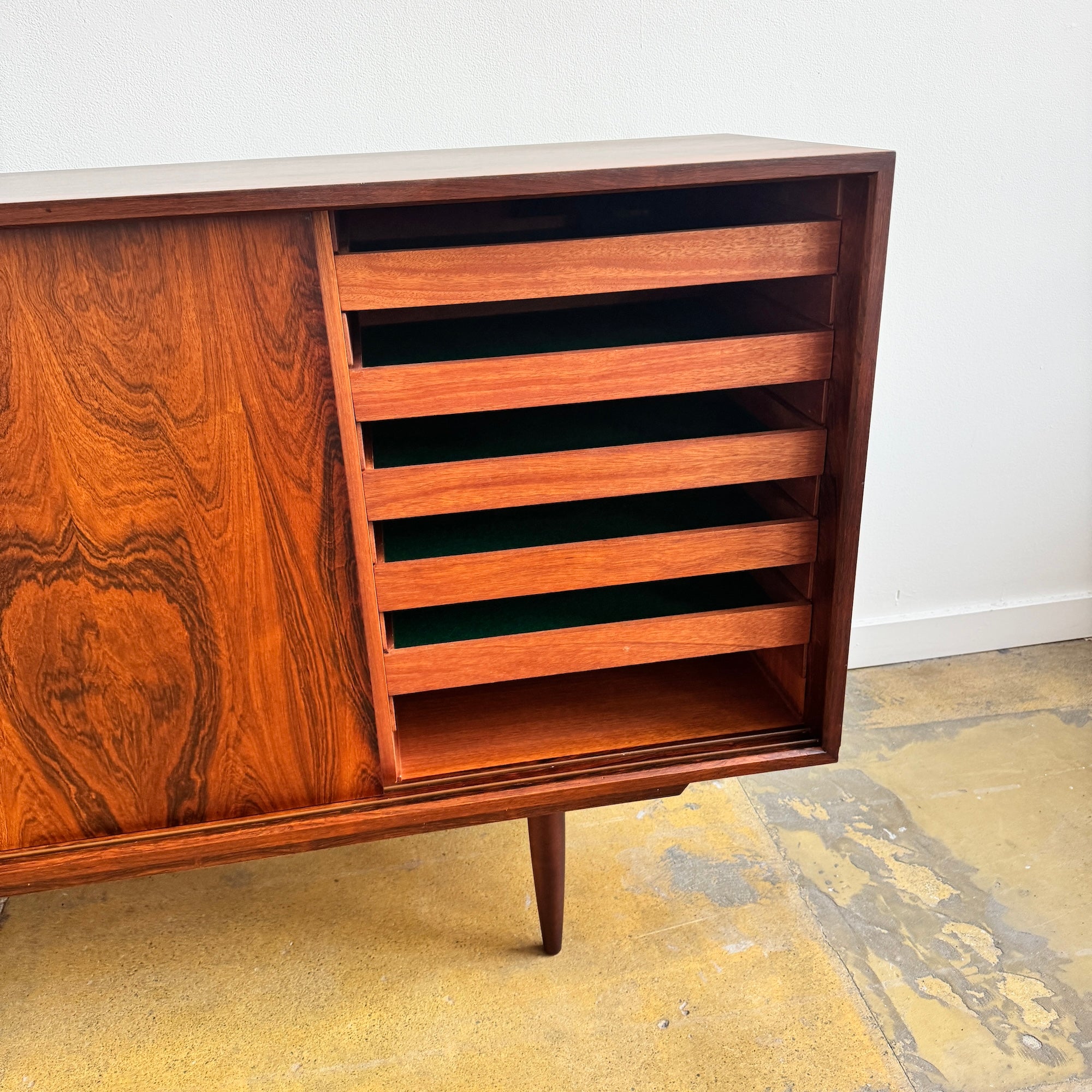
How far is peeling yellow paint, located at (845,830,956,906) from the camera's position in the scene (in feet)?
4.80

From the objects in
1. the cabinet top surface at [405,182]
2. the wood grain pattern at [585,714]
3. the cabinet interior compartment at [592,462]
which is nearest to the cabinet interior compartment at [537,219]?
the cabinet interior compartment at [592,462]

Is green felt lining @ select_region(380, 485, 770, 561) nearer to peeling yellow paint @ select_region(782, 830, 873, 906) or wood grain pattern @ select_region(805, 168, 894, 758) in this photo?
wood grain pattern @ select_region(805, 168, 894, 758)

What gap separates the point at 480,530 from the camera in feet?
3.58

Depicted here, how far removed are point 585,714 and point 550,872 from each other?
0.29 metres

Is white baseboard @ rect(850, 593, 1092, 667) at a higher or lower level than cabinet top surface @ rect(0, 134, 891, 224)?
lower

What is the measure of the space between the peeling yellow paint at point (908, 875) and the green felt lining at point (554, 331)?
882 millimetres

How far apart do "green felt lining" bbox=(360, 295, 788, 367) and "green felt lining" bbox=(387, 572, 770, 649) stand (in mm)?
279

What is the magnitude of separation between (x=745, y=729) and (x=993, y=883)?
66cm

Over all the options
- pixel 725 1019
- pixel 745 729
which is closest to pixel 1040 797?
pixel 725 1019

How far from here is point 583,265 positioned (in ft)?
2.88

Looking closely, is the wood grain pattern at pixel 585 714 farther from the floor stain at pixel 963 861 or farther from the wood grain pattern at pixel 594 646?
the floor stain at pixel 963 861

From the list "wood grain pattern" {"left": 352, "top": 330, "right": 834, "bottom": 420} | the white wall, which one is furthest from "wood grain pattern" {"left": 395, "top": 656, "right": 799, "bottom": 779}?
the white wall

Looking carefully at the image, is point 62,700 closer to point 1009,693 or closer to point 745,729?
point 745,729

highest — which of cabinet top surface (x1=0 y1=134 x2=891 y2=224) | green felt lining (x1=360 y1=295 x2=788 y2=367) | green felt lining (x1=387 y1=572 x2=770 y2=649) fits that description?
cabinet top surface (x1=0 y1=134 x2=891 y2=224)
